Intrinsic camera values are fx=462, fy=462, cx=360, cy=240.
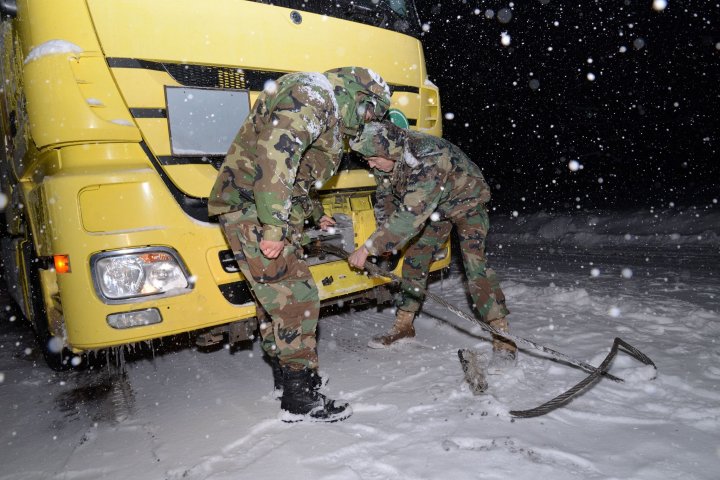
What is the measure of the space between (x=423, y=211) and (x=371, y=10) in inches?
63.6

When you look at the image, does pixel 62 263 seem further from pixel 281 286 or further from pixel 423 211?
pixel 423 211

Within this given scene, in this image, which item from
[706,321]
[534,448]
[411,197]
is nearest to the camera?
[534,448]

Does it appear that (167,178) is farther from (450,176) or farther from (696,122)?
(696,122)

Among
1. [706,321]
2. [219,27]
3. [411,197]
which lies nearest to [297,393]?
[411,197]

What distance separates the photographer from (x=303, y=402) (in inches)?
94.0

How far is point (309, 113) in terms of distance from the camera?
206 cm

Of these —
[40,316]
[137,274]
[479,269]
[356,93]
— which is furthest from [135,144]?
[479,269]

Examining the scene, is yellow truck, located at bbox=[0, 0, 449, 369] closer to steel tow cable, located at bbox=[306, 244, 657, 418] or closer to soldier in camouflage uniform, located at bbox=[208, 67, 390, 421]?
soldier in camouflage uniform, located at bbox=[208, 67, 390, 421]

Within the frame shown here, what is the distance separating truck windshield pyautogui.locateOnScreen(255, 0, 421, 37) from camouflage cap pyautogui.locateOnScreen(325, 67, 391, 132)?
86 centimetres

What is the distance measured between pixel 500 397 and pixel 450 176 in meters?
1.34

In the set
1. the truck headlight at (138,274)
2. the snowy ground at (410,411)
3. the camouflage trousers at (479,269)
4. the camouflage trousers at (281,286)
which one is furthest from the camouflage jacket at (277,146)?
the camouflage trousers at (479,269)

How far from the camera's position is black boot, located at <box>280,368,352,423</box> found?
236cm

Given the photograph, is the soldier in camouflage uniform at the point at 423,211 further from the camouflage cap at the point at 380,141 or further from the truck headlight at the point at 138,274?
the truck headlight at the point at 138,274

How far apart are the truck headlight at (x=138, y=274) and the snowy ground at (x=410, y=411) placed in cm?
74
